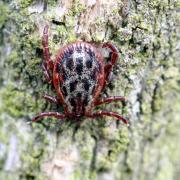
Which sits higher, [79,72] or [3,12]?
[3,12]

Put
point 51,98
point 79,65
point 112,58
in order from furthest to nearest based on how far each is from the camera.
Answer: point 51,98
point 112,58
point 79,65

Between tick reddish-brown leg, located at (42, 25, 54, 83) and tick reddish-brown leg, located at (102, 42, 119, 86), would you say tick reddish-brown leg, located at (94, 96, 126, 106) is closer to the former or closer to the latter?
tick reddish-brown leg, located at (102, 42, 119, 86)

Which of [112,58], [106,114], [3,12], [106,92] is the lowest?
[106,114]

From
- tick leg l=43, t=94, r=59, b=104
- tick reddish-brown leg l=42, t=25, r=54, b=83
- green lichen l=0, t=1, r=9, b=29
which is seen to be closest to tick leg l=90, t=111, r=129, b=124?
tick leg l=43, t=94, r=59, b=104

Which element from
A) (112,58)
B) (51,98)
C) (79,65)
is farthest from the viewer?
(51,98)

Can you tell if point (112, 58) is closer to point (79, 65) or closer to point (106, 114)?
point (79, 65)

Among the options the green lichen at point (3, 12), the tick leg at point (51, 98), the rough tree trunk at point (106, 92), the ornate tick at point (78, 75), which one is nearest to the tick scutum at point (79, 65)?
the ornate tick at point (78, 75)

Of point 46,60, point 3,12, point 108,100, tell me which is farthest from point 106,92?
point 3,12
